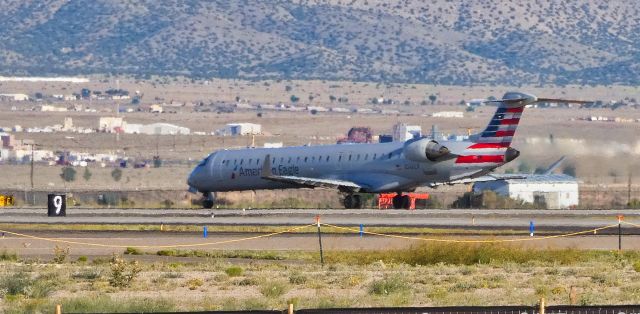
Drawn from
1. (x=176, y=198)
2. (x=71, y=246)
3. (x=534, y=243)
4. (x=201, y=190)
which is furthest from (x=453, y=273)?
(x=176, y=198)

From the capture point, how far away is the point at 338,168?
275 ft

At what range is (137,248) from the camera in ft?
173

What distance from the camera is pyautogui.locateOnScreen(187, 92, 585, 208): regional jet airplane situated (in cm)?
7856

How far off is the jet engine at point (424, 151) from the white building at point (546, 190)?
14.4 m

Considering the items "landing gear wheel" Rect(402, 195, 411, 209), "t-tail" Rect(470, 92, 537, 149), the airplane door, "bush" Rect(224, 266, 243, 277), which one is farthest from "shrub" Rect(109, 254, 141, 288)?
the airplane door

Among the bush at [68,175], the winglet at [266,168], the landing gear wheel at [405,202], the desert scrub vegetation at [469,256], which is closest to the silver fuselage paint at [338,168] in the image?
the landing gear wheel at [405,202]

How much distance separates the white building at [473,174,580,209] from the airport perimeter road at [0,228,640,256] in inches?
1467

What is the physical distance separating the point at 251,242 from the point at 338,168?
2808 cm

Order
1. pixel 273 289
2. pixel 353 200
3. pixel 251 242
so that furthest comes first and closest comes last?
1. pixel 353 200
2. pixel 251 242
3. pixel 273 289

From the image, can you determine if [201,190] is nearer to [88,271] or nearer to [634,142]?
[634,142]

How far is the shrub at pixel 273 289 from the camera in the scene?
117 ft

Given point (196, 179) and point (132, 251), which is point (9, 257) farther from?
point (196, 179)

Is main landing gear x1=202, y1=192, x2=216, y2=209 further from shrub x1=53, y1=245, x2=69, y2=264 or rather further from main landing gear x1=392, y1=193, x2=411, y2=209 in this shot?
shrub x1=53, y1=245, x2=69, y2=264

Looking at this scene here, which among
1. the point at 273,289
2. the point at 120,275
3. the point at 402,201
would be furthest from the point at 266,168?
the point at 273,289
